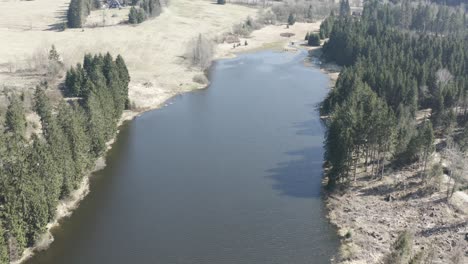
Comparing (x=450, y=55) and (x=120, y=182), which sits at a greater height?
(x=450, y=55)

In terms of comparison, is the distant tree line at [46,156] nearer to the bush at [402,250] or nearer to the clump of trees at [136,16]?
the bush at [402,250]

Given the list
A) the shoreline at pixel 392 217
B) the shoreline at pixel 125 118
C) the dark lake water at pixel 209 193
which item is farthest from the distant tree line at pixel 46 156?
the shoreline at pixel 392 217

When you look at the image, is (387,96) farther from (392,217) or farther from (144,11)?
(144,11)

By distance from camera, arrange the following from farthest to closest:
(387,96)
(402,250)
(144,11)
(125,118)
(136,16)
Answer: (144,11), (136,16), (125,118), (387,96), (402,250)

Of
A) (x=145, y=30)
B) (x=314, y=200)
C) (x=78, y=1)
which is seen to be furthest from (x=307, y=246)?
(x=78, y=1)

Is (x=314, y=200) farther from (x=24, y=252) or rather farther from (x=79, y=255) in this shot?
(x=24, y=252)

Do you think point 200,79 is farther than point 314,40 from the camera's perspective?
No

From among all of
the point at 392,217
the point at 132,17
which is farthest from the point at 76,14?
the point at 392,217
